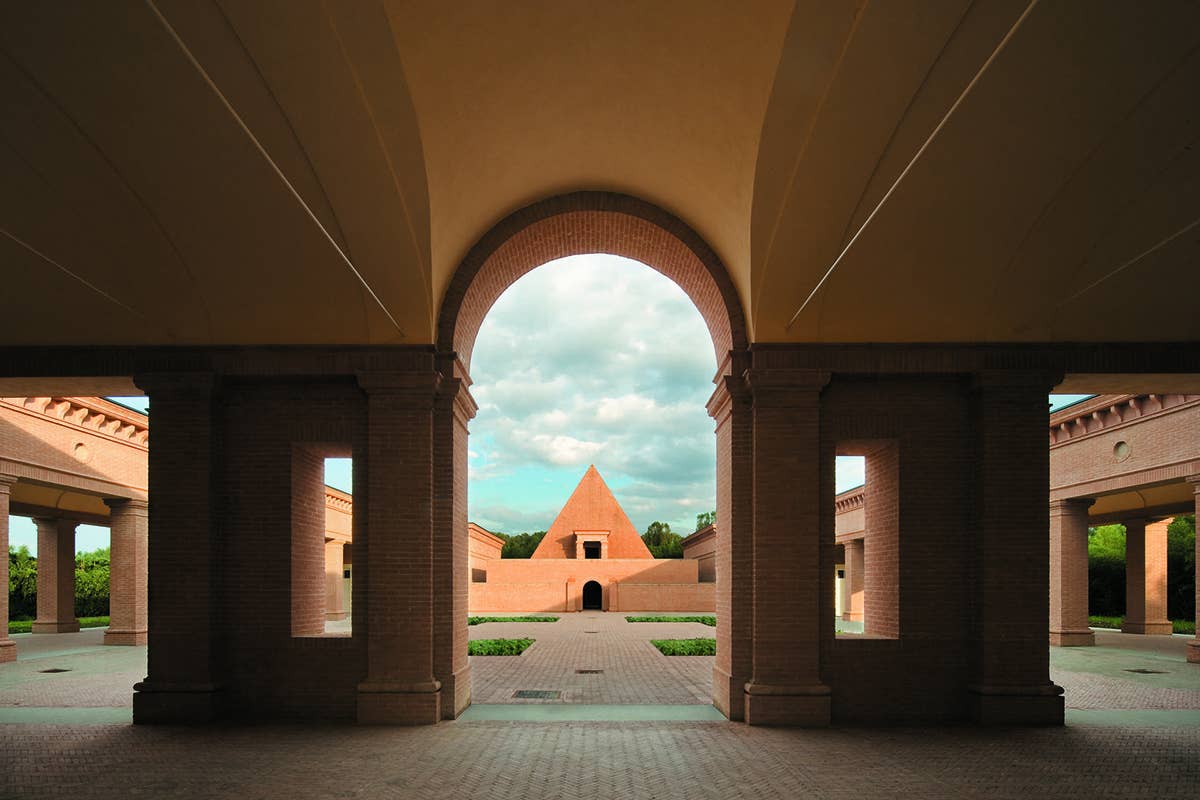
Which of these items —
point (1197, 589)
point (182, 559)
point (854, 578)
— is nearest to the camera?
point (182, 559)

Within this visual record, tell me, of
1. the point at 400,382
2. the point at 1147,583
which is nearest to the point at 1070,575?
the point at 1147,583

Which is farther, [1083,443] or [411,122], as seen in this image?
[1083,443]

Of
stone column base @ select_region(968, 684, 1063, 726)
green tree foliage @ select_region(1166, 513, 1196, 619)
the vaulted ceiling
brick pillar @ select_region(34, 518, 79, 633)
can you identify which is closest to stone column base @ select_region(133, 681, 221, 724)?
the vaulted ceiling

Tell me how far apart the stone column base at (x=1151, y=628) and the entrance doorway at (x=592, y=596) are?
22825 millimetres

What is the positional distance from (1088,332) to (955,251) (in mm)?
2328

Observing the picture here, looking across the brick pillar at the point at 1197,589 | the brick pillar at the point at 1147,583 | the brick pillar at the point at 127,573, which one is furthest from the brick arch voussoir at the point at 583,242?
the brick pillar at the point at 1147,583

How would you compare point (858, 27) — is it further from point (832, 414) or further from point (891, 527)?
point (891, 527)

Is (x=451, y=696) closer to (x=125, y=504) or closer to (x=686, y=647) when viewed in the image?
(x=686, y=647)

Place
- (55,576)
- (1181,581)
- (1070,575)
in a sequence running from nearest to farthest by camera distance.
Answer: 1. (1070,575)
2. (55,576)
3. (1181,581)

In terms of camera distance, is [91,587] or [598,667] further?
[91,587]

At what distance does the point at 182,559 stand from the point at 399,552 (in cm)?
269

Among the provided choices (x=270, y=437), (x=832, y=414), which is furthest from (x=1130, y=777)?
(x=270, y=437)

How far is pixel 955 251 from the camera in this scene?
9.88m

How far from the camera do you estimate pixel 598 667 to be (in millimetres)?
16266
